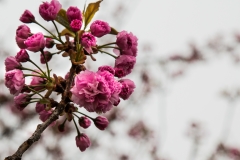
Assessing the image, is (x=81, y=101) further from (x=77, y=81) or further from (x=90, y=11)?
(x=90, y=11)

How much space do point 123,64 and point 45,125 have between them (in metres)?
0.44

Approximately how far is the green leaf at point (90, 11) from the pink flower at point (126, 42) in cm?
15

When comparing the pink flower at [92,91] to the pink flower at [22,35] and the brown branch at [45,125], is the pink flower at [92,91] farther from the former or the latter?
the pink flower at [22,35]

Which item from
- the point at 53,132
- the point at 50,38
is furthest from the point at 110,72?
the point at 53,132

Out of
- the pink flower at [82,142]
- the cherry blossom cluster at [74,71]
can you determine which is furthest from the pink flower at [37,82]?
the pink flower at [82,142]

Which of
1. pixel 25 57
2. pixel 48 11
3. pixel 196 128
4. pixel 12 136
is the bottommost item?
pixel 12 136

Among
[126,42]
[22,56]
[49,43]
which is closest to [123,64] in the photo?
[126,42]

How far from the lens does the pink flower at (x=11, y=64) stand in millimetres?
1441

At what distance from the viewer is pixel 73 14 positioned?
1.44 m

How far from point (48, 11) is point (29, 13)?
0.14 meters

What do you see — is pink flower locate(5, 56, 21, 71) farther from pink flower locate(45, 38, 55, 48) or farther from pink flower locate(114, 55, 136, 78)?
pink flower locate(114, 55, 136, 78)

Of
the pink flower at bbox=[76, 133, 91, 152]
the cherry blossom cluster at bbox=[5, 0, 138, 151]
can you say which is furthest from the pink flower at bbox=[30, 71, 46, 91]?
the pink flower at bbox=[76, 133, 91, 152]

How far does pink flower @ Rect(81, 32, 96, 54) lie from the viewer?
137cm

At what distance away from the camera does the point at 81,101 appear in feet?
4.18
